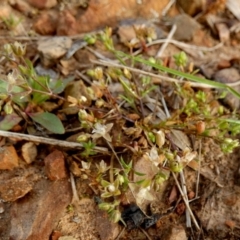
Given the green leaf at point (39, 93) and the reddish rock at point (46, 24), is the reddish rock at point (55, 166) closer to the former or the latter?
the green leaf at point (39, 93)

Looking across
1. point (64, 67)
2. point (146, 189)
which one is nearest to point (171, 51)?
point (64, 67)

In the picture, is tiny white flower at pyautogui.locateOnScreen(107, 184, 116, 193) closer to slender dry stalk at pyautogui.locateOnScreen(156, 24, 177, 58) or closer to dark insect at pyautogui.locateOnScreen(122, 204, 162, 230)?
dark insect at pyautogui.locateOnScreen(122, 204, 162, 230)

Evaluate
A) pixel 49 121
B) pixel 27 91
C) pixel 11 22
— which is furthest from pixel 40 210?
pixel 11 22

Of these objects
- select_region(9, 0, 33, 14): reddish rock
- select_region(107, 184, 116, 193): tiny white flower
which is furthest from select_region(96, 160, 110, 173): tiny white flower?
select_region(9, 0, 33, 14): reddish rock

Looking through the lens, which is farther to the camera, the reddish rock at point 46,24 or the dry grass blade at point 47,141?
the reddish rock at point 46,24

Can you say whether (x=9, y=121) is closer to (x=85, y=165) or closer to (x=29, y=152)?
(x=29, y=152)

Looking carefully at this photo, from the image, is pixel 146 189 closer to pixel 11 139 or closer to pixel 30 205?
pixel 30 205

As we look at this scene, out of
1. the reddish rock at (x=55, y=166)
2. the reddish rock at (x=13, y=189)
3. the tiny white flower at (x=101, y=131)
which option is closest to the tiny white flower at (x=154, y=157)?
the tiny white flower at (x=101, y=131)
